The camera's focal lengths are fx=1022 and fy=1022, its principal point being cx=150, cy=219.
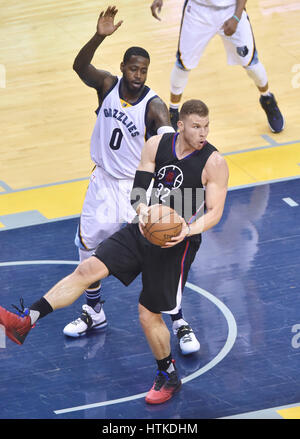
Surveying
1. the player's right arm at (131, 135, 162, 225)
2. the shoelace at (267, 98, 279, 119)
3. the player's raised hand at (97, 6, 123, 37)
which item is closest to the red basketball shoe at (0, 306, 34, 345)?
the player's right arm at (131, 135, 162, 225)

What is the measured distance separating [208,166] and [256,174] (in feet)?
12.5

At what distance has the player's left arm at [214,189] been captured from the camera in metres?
7.11

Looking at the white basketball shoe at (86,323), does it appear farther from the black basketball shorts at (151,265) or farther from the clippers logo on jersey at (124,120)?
the clippers logo on jersey at (124,120)

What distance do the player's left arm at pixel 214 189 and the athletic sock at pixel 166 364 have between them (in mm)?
1007

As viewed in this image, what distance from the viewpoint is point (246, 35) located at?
36.5 feet

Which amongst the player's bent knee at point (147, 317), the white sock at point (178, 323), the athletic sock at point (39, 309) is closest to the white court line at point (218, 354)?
the white sock at point (178, 323)

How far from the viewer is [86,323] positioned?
27.1 ft

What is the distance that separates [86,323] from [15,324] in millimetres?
1243

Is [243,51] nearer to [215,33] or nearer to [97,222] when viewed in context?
[215,33]

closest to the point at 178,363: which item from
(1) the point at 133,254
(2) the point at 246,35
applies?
(1) the point at 133,254

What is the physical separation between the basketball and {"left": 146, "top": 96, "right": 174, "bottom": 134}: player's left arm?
1030 millimetres
